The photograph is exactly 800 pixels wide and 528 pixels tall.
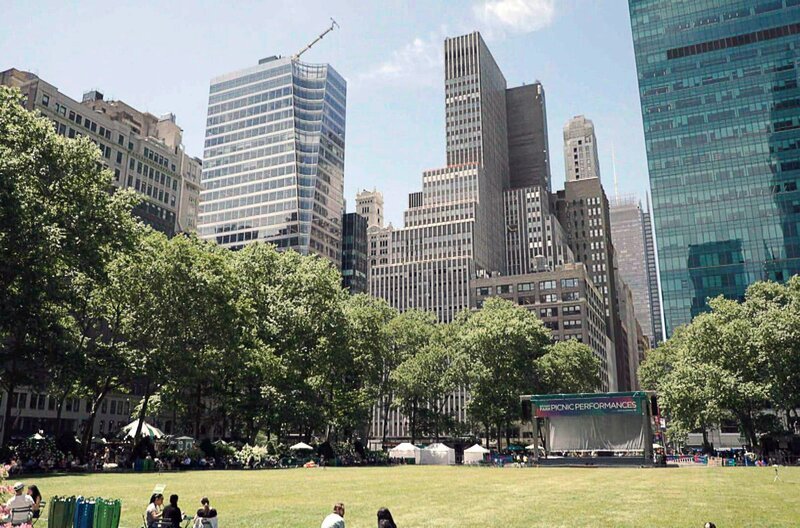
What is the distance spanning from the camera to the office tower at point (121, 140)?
338ft

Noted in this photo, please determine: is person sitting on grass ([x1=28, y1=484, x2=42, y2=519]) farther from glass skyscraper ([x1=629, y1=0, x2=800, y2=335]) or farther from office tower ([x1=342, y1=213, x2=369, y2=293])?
office tower ([x1=342, y1=213, x2=369, y2=293])

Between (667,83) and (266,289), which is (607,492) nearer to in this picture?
(266,289)

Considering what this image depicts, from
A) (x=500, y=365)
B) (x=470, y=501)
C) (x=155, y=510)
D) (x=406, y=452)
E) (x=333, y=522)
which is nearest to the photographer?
(x=333, y=522)

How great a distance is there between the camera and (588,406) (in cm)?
6612

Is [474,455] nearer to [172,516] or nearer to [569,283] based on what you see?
[172,516]

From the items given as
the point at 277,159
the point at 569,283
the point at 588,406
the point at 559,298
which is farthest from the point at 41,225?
the point at 277,159

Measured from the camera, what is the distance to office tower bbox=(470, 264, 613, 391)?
143 m

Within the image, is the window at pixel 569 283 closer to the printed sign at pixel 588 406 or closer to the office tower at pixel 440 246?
the office tower at pixel 440 246

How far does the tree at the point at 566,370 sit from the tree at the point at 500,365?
1.31 m

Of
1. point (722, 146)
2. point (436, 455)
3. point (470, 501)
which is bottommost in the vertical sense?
point (436, 455)

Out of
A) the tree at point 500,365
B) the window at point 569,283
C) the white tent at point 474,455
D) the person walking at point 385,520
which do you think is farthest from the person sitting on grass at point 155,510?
the window at point 569,283

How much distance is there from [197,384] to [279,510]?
1384 inches

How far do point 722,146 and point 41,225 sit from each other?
14328 centimetres

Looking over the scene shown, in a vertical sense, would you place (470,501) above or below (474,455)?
above
